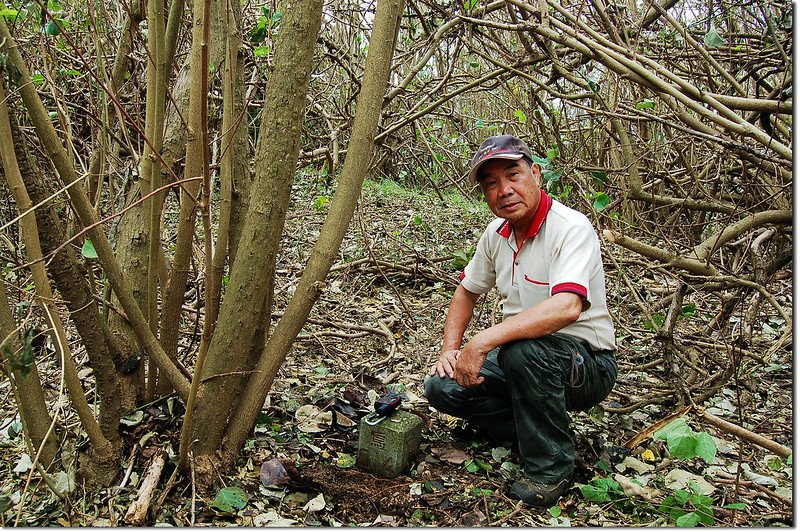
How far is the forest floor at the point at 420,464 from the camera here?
7.86ft

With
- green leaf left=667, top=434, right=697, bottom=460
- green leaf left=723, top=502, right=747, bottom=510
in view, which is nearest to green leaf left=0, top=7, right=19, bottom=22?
green leaf left=667, top=434, right=697, bottom=460

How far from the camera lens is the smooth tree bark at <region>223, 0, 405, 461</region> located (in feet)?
8.00

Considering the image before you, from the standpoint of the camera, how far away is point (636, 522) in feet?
8.14

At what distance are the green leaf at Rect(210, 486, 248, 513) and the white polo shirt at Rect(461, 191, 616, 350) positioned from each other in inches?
55.7

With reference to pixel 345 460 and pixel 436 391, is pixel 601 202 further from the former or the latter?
pixel 345 460

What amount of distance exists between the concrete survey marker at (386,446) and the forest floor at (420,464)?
44mm

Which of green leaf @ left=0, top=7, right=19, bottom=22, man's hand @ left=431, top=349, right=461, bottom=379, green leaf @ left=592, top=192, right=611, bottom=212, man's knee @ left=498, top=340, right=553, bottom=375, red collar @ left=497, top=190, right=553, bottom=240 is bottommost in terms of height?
man's hand @ left=431, top=349, right=461, bottom=379

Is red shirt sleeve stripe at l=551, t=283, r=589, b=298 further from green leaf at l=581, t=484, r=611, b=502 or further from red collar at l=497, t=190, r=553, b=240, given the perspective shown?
green leaf at l=581, t=484, r=611, b=502

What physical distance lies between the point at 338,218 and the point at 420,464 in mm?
1174

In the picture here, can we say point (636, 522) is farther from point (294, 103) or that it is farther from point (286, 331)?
point (294, 103)

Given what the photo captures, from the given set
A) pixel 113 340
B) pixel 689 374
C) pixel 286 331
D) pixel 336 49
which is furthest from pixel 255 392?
pixel 336 49

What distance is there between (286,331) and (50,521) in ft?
3.48

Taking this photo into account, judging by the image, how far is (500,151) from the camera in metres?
2.75

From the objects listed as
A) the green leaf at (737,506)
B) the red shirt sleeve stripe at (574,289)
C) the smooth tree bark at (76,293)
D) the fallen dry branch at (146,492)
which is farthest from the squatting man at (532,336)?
the smooth tree bark at (76,293)
